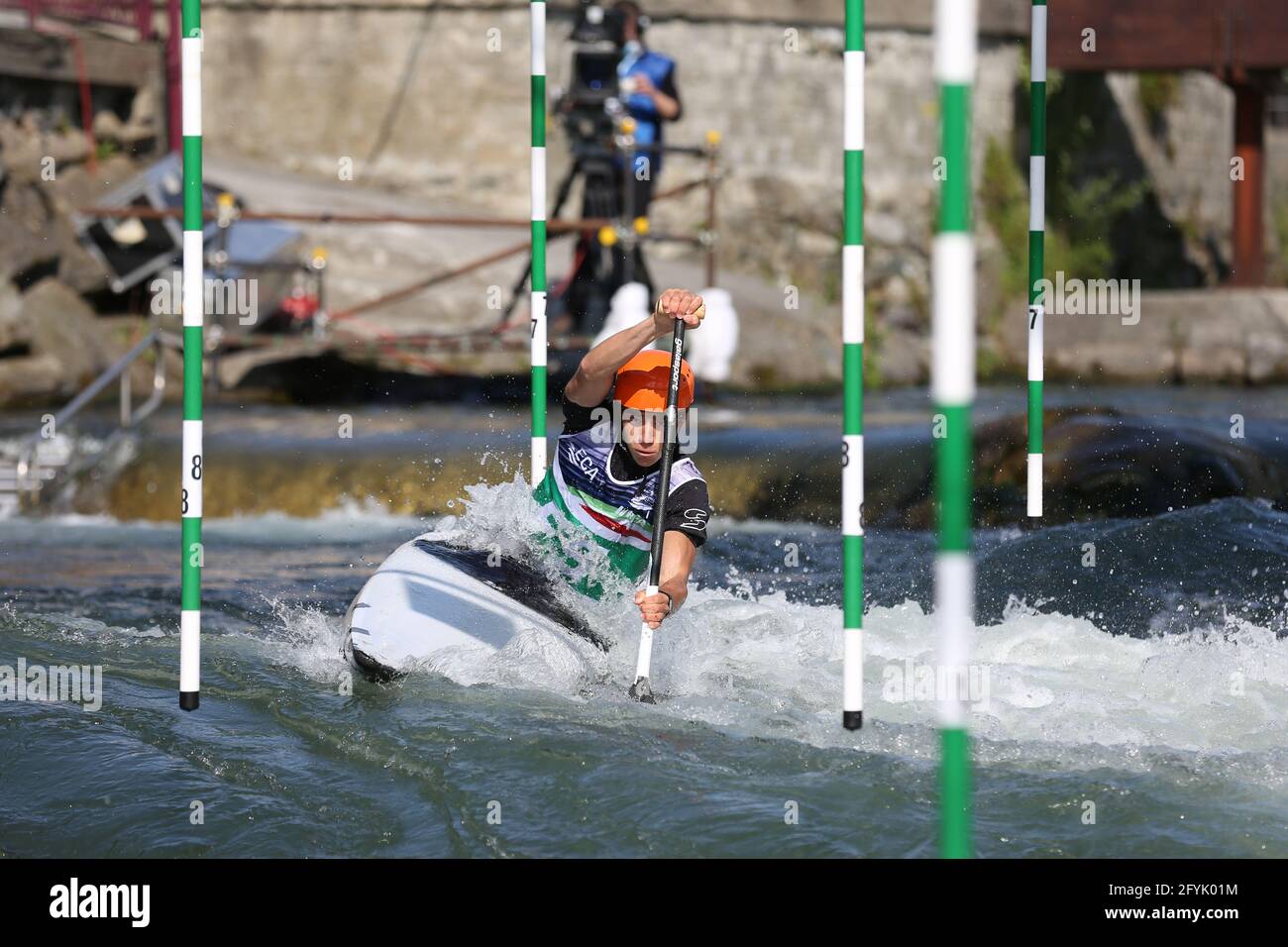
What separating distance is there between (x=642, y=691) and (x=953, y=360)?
2707mm

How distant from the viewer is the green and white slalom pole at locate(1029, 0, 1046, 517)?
24.3ft

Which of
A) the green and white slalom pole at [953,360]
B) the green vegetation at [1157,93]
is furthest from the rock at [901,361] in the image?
the green and white slalom pole at [953,360]

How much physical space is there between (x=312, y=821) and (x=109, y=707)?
1.33 meters

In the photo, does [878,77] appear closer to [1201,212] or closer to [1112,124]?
[1112,124]

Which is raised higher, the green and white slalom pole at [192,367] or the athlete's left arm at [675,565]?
the green and white slalom pole at [192,367]

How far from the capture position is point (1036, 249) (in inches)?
297

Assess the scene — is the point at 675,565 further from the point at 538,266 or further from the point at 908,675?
the point at 538,266

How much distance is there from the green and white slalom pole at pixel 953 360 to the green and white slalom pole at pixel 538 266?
390 cm

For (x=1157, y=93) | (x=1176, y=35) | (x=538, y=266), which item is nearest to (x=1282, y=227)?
(x=1157, y=93)

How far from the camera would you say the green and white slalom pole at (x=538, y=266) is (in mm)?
6840

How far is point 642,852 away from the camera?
13.8 ft

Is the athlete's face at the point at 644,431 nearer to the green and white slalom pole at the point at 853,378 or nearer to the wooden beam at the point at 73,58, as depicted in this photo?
the green and white slalom pole at the point at 853,378

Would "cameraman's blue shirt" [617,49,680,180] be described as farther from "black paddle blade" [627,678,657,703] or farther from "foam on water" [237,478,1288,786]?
"black paddle blade" [627,678,657,703]

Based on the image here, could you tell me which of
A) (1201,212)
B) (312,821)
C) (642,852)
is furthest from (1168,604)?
(1201,212)
